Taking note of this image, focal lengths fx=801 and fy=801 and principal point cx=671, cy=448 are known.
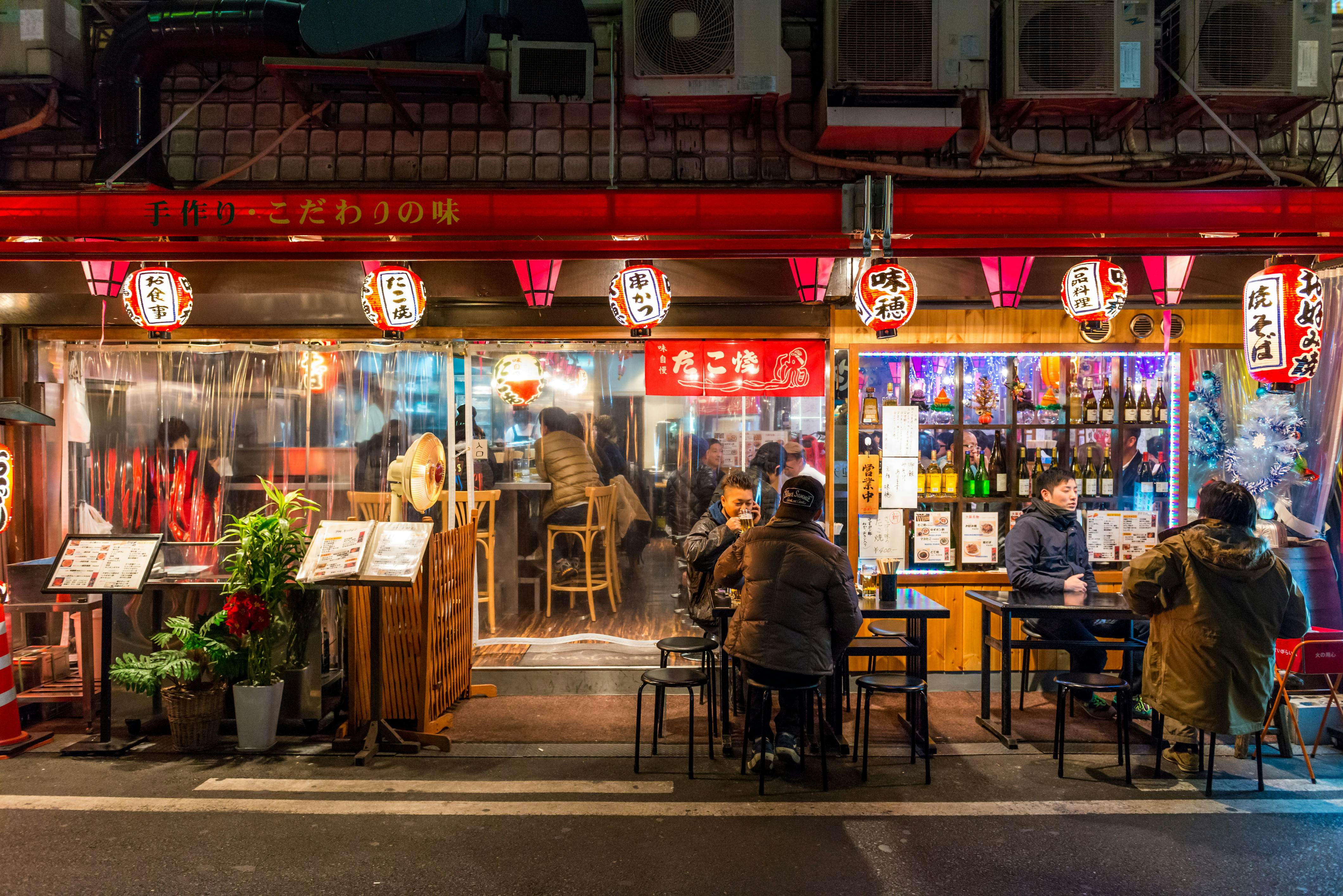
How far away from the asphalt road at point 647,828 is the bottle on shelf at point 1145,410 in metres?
3.49

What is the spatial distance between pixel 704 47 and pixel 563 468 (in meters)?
4.49

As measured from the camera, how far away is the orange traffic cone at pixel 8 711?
6000 mm

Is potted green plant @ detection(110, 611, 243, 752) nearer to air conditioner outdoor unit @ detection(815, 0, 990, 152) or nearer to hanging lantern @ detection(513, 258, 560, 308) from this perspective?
hanging lantern @ detection(513, 258, 560, 308)

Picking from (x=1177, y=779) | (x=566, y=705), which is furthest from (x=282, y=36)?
(x=1177, y=779)

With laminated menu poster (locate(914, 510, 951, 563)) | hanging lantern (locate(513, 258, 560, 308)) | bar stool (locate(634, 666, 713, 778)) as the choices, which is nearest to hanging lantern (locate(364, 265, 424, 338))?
hanging lantern (locate(513, 258, 560, 308))

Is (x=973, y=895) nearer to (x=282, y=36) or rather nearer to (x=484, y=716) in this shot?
(x=484, y=716)

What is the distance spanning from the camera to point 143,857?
452cm

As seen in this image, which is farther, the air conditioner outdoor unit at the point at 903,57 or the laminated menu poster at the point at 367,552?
the air conditioner outdoor unit at the point at 903,57

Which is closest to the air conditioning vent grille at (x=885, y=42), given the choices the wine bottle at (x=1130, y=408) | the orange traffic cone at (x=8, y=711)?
the wine bottle at (x=1130, y=408)

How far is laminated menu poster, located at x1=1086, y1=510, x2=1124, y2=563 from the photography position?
330 inches

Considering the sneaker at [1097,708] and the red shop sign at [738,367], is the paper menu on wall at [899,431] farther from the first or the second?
the sneaker at [1097,708]

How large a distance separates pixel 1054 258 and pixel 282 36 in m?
7.58

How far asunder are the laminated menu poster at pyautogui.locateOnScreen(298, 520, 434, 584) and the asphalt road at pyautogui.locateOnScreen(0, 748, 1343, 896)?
54.7 inches

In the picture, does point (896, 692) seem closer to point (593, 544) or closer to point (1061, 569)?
point (1061, 569)
